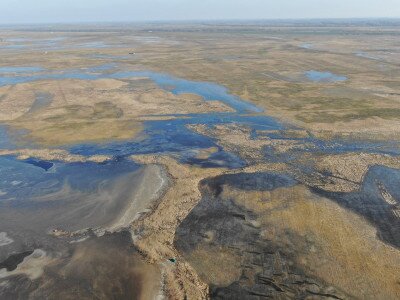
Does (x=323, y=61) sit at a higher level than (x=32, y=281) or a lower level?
lower

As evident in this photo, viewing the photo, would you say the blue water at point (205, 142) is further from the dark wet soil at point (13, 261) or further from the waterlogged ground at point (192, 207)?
the dark wet soil at point (13, 261)

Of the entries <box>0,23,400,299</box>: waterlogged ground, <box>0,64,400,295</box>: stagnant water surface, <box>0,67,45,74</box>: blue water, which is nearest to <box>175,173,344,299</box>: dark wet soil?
<box>0,23,400,299</box>: waterlogged ground

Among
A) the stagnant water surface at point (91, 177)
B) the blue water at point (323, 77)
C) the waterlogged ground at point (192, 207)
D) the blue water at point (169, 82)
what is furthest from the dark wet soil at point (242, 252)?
the blue water at point (323, 77)

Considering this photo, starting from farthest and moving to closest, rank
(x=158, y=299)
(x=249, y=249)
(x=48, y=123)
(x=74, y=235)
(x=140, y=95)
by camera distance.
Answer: (x=140, y=95)
(x=48, y=123)
(x=74, y=235)
(x=249, y=249)
(x=158, y=299)

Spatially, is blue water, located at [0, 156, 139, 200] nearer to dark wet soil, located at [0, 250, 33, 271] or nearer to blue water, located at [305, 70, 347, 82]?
dark wet soil, located at [0, 250, 33, 271]

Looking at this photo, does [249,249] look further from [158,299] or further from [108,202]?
[108,202]

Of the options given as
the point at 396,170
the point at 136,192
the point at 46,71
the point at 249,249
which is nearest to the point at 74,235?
the point at 136,192

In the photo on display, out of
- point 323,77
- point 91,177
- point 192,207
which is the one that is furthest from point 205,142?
point 323,77

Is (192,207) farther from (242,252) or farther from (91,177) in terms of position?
(91,177)
